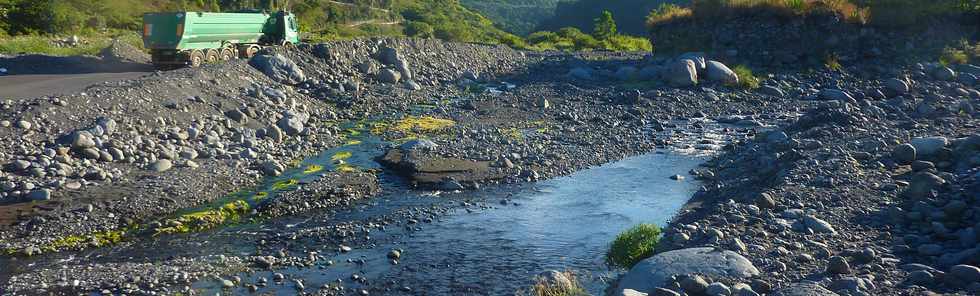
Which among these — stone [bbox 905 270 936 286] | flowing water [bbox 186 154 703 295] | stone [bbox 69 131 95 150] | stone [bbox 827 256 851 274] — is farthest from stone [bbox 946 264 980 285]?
stone [bbox 69 131 95 150]

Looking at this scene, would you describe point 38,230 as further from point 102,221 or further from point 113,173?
point 113,173

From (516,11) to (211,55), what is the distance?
122 metres

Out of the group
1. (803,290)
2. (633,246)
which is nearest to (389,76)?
(633,246)

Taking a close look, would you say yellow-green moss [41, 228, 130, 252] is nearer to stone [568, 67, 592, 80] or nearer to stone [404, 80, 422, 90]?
stone [404, 80, 422, 90]

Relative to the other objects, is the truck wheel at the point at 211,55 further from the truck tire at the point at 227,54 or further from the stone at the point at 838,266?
the stone at the point at 838,266

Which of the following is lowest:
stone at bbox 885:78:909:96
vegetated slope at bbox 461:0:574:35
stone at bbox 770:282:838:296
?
vegetated slope at bbox 461:0:574:35

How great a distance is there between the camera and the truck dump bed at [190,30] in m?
26.2

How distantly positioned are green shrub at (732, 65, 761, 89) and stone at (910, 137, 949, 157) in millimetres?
14191

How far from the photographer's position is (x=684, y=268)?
895 centimetres

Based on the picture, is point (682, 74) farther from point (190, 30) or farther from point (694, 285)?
point (694, 285)

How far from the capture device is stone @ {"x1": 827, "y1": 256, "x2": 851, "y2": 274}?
8758 mm

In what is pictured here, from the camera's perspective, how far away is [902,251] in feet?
31.2

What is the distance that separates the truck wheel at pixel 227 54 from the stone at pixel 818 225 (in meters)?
22.2

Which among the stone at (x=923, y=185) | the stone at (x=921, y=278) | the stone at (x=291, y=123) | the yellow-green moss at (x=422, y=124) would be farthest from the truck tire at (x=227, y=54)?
the stone at (x=921, y=278)
